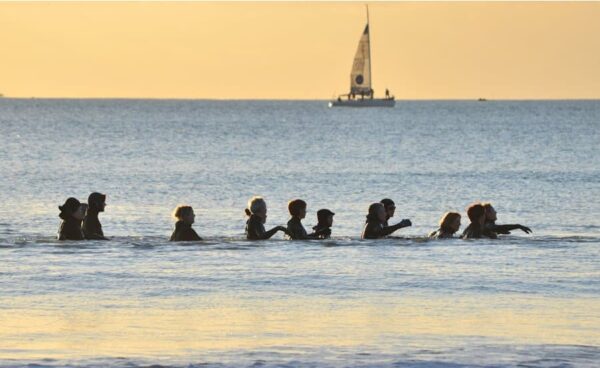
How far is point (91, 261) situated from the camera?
21656 millimetres

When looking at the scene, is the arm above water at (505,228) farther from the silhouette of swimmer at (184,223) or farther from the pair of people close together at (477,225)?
the silhouette of swimmer at (184,223)

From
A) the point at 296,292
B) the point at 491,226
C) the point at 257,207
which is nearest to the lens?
the point at 296,292

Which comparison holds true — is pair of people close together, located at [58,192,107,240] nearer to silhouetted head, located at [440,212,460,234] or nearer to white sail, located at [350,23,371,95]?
silhouetted head, located at [440,212,460,234]

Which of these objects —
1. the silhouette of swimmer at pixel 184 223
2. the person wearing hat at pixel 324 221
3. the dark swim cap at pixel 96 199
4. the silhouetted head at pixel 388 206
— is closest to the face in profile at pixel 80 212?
the dark swim cap at pixel 96 199

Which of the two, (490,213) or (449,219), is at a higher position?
(490,213)

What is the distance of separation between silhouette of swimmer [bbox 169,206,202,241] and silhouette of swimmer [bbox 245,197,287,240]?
3.01 feet

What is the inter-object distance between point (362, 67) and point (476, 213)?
154 m

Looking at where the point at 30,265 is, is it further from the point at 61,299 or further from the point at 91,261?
the point at 61,299

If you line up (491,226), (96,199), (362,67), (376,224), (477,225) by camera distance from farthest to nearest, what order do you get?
(362,67) < (491,226) < (376,224) < (477,225) < (96,199)

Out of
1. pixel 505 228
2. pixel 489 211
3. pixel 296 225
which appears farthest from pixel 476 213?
pixel 296 225

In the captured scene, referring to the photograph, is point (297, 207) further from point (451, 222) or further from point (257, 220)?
point (451, 222)

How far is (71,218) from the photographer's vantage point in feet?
78.5

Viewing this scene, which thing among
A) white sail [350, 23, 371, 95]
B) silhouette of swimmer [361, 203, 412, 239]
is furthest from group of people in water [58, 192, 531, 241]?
white sail [350, 23, 371, 95]

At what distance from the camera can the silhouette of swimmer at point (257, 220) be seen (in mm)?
23344
